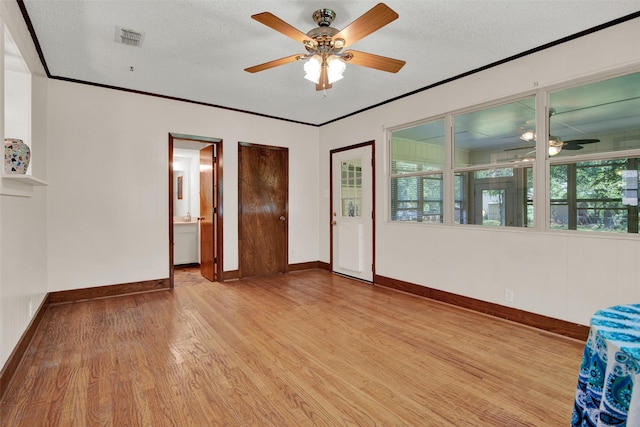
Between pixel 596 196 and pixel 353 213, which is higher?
pixel 596 196

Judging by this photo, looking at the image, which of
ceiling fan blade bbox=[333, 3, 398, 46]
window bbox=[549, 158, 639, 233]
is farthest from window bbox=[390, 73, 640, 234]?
ceiling fan blade bbox=[333, 3, 398, 46]

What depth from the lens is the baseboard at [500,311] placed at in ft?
9.54

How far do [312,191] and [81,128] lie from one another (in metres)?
3.51

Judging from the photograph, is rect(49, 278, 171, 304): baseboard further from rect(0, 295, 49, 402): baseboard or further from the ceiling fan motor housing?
the ceiling fan motor housing

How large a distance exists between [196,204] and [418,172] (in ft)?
15.9

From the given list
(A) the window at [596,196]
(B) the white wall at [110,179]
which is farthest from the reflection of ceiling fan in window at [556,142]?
(B) the white wall at [110,179]

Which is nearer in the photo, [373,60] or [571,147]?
[373,60]

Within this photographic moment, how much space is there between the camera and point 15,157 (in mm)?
2246

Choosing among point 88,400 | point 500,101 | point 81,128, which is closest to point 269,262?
point 81,128

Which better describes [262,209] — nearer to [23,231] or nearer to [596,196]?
[23,231]

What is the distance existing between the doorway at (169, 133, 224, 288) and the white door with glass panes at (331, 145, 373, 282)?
6.32ft

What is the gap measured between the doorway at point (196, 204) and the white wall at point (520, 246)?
8.10 ft

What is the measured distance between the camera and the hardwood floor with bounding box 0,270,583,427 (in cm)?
188

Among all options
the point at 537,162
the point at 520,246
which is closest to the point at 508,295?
the point at 520,246
